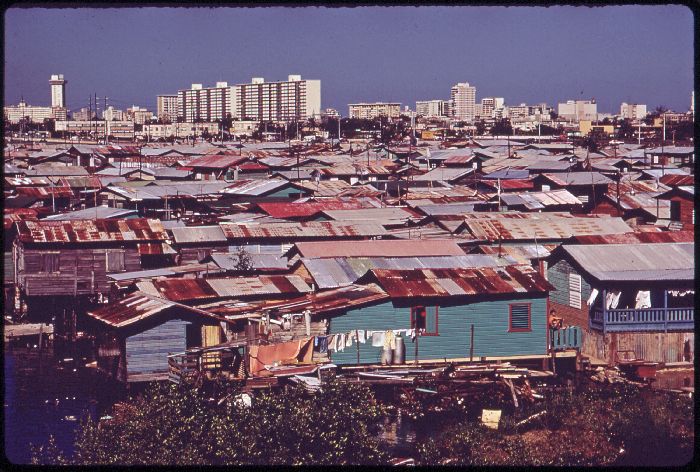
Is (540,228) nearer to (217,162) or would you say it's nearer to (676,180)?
(676,180)

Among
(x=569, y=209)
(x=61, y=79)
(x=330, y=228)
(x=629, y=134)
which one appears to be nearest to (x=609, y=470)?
(x=330, y=228)

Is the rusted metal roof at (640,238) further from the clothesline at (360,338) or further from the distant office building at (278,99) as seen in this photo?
the distant office building at (278,99)

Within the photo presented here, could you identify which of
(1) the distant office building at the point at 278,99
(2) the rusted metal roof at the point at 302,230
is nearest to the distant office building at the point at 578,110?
(1) the distant office building at the point at 278,99

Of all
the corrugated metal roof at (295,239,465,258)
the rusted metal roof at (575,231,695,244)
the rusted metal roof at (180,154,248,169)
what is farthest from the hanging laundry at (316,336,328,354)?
the rusted metal roof at (180,154,248,169)

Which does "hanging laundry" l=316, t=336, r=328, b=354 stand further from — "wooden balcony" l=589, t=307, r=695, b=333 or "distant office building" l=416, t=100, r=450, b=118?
"distant office building" l=416, t=100, r=450, b=118

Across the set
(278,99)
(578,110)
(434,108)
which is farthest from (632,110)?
(278,99)

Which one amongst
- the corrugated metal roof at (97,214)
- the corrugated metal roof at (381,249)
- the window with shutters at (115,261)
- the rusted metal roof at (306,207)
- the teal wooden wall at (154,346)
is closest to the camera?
the teal wooden wall at (154,346)
